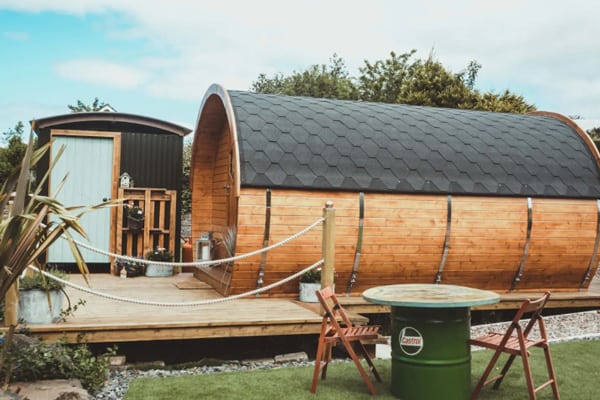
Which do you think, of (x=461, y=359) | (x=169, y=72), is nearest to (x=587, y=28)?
(x=461, y=359)

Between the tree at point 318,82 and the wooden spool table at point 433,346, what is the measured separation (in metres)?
33.7

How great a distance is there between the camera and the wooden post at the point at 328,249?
686 centimetres

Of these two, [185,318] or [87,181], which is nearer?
[185,318]

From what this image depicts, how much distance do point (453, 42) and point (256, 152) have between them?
2522 cm

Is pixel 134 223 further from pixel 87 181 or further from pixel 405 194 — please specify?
pixel 405 194

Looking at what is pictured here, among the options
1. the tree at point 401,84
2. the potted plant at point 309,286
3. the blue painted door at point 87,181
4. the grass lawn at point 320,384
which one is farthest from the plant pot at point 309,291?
the tree at point 401,84

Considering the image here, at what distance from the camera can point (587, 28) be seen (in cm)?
1942

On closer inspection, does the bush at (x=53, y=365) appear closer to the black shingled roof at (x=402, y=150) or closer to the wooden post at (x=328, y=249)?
the wooden post at (x=328, y=249)

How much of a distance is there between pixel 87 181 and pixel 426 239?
20.9ft


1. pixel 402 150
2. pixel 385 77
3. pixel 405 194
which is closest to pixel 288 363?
pixel 405 194

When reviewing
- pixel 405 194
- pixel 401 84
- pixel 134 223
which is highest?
pixel 401 84

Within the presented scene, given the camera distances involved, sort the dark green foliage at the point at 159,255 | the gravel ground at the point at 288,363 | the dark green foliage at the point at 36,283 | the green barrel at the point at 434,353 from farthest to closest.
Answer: the dark green foliage at the point at 159,255 < the dark green foliage at the point at 36,283 < the gravel ground at the point at 288,363 < the green barrel at the point at 434,353

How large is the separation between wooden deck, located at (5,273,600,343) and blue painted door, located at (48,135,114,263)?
2656 mm

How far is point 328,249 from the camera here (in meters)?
6.87
